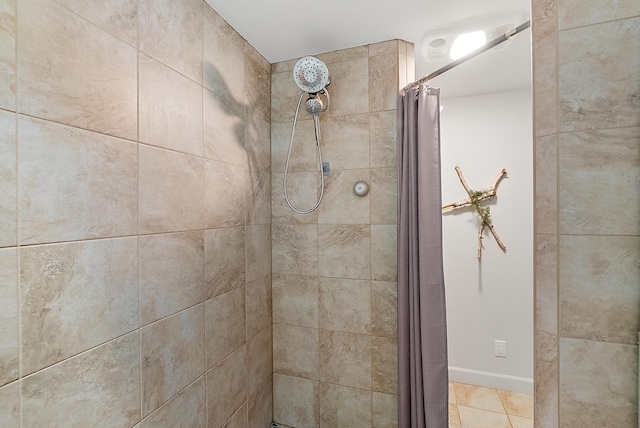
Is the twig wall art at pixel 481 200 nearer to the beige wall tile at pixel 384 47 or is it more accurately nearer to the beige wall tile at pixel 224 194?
the beige wall tile at pixel 384 47

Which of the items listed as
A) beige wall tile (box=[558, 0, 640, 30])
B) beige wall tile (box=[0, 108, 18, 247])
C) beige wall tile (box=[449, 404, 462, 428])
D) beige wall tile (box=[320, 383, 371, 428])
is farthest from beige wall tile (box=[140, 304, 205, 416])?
beige wall tile (box=[449, 404, 462, 428])

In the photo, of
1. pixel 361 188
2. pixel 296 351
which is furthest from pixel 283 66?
pixel 296 351

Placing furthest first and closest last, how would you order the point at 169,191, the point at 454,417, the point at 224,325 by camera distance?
the point at 454,417
the point at 224,325
the point at 169,191

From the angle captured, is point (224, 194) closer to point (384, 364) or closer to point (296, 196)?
point (296, 196)

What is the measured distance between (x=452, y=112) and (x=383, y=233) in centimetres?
141

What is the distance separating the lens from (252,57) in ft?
5.25

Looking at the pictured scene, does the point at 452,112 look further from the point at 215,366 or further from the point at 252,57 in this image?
the point at 215,366

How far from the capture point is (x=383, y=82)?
5.17 feet

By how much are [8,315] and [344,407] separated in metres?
1.57

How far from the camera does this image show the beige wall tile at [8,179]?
62cm

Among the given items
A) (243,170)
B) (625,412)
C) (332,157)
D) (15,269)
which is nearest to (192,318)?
(15,269)

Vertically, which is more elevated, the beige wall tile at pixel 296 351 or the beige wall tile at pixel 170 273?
the beige wall tile at pixel 170 273

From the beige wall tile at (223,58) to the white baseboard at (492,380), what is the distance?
100 inches

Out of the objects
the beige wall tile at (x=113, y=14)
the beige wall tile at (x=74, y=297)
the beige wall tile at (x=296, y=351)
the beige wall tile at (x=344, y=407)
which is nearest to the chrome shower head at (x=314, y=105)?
the beige wall tile at (x=113, y=14)
